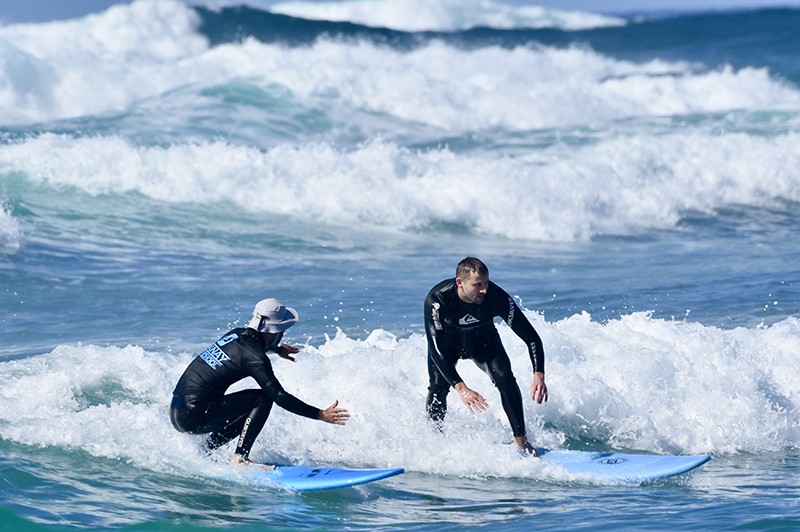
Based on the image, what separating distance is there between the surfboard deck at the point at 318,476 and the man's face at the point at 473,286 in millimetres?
1314

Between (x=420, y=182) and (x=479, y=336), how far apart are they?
37.1ft

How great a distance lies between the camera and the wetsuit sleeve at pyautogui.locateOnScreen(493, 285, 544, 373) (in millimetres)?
8688

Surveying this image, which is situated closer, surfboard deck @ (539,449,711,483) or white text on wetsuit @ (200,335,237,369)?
white text on wetsuit @ (200,335,237,369)

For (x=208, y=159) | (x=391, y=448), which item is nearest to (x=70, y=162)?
(x=208, y=159)

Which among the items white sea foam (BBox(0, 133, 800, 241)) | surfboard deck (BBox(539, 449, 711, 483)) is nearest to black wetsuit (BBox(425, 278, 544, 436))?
surfboard deck (BBox(539, 449, 711, 483))

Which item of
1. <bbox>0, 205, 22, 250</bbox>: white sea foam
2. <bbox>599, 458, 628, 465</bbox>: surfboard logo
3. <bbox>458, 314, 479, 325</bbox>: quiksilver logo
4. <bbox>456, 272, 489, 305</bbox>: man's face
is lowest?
<bbox>599, 458, 628, 465</bbox>: surfboard logo

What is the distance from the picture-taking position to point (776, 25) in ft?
159

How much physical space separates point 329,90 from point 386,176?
8.50 m

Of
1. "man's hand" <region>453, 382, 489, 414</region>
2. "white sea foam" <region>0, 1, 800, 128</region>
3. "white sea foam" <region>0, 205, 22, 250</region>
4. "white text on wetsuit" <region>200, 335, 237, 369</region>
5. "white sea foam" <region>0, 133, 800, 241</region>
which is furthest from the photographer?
"white sea foam" <region>0, 1, 800, 128</region>

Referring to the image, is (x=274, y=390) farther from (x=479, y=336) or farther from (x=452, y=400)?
(x=452, y=400)

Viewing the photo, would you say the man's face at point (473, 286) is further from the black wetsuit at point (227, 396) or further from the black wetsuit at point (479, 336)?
the black wetsuit at point (227, 396)

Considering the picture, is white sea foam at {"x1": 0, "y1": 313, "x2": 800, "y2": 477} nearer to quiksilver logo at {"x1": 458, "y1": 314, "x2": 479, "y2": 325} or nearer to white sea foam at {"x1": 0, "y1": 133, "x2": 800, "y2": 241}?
quiksilver logo at {"x1": 458, "y1": 314, "x2": 479, "y2": 325}

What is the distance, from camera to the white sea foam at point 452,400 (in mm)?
8781

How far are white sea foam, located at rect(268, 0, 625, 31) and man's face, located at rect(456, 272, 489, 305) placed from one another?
46.2 m
